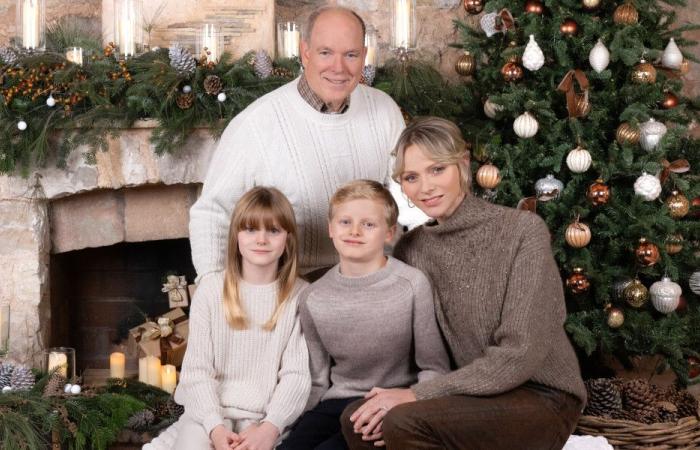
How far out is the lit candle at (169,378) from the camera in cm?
318

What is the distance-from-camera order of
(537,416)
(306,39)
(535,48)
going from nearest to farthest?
(537,416), (306,39), (535,48)

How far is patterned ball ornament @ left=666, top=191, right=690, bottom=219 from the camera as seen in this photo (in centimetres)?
293

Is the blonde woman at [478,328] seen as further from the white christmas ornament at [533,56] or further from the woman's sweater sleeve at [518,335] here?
the white christmas ornament at [533,56]

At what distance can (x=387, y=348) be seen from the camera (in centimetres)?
210

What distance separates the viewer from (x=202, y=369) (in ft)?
7.15

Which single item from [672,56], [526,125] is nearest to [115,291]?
[526,125]

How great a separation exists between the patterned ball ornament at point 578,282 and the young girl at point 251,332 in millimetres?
1038

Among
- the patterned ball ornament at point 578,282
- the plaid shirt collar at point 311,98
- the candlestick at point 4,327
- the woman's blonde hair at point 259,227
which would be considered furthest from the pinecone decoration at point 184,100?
the patterned ball ornament at point 578,282

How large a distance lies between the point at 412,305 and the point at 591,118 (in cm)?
115

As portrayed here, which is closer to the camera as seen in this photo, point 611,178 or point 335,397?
point 335,397

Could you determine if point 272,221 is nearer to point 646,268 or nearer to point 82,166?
point 82,166

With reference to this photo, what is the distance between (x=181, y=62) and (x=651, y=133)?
4.96ft

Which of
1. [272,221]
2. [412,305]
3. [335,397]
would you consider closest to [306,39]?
[272,221]

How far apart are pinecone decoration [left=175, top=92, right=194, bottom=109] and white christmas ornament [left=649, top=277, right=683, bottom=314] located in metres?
1.61
